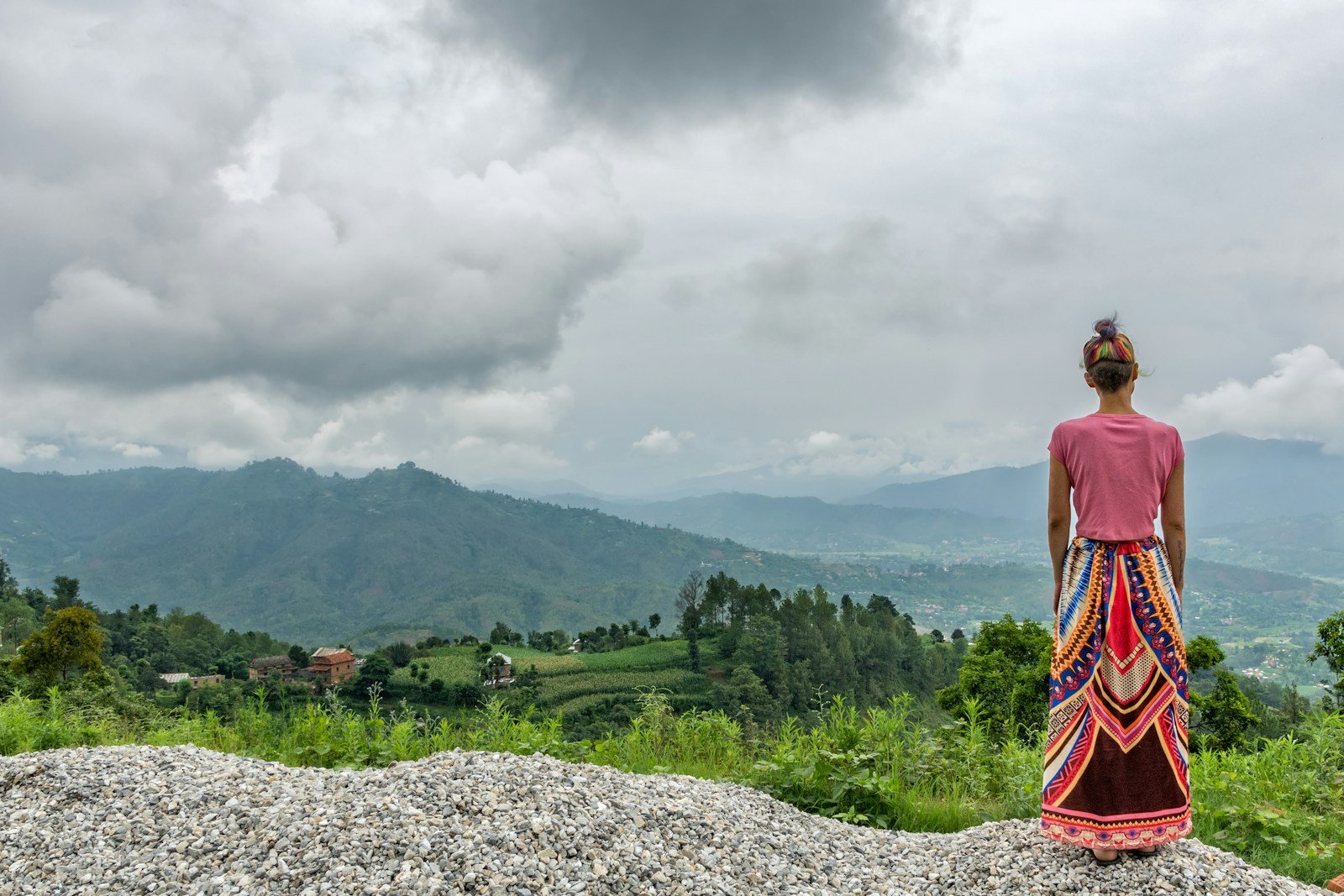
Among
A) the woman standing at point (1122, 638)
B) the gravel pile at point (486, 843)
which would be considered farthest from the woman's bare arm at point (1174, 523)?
the gravel pile at point (486, 843)

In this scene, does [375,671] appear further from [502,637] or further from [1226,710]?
[1226,710]

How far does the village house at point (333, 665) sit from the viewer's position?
70.8 meters

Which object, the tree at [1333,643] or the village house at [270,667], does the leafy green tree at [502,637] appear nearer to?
the village house at [270,667]

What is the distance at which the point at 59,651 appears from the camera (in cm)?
2230

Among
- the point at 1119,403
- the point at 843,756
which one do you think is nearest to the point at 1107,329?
the point at 1119,403

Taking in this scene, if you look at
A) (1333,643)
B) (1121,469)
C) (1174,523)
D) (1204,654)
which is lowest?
(1204,654)

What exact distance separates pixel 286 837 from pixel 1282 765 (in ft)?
24.8

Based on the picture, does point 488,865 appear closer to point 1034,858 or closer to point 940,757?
point 1034,858

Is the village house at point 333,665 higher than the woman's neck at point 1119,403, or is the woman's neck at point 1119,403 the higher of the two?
the woman's neck at point 1119,403

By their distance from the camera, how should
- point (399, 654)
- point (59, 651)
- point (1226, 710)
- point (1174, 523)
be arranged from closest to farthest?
point (1174, 523)
point (59, 651)
point (1226, 710)
point (399, 654)

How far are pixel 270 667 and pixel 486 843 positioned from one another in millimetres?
A: 75968

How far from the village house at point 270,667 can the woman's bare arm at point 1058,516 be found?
233 ft

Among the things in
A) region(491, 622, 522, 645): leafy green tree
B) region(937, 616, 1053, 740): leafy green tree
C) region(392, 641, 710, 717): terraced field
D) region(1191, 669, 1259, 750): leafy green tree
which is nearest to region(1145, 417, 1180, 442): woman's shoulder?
region(937, 616, 1053, 740): leafy green tree

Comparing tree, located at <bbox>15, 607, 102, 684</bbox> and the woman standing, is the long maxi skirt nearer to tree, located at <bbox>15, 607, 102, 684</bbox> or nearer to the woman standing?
the woman standing
